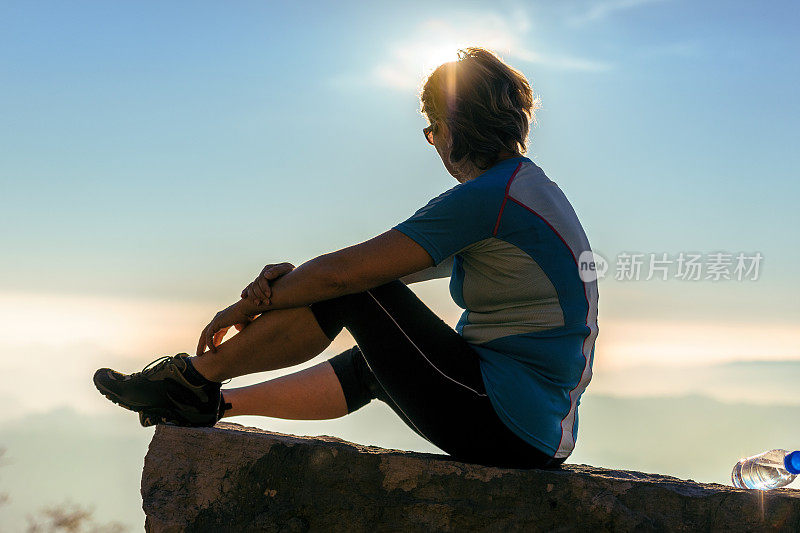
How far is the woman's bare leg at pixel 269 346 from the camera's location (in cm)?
241

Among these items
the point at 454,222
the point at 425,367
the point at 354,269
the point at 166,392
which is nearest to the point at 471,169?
the point at 454,222

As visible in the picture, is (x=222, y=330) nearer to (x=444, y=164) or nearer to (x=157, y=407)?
(x=157, y=407)

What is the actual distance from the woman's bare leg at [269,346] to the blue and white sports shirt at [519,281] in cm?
46

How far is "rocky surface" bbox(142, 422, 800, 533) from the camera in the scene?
2477 millimetres

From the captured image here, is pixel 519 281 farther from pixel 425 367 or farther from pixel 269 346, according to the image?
pixel 269 346

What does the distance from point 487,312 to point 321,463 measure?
79 centimetres

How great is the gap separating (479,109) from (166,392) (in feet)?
4.78

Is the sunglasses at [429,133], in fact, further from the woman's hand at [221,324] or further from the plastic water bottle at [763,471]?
the plastic water bottle at [763,471]

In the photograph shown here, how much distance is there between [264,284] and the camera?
238 centimetres

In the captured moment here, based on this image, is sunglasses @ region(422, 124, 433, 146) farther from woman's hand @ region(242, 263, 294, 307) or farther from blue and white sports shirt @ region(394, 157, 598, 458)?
woman's hand @ region(242, 263, 294, 307)

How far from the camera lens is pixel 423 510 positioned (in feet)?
8.25

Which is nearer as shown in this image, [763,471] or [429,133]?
[429,133]

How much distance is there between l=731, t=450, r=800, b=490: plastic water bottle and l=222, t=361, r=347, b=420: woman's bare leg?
180 centimetres

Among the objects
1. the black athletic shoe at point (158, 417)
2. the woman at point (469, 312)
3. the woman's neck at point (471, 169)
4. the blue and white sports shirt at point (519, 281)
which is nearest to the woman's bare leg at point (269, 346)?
the woman at point (469, 312)
